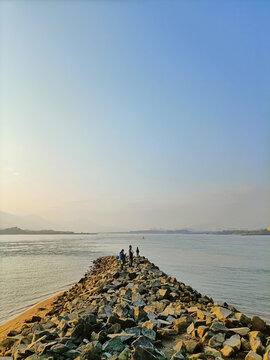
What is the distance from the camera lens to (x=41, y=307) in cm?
1216

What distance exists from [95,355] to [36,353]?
1225 millimetres

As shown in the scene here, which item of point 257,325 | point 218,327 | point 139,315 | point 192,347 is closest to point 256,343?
point 218,327

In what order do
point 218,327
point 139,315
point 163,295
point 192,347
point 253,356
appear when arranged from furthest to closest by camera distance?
point 163,295 < point 139,315 < point 218,327 < point 192,347 < point 253,356

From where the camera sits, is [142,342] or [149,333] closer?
[142,342]

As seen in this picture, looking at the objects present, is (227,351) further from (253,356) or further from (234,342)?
(253,356)

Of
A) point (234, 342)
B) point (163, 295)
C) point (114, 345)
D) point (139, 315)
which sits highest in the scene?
point (234, 342)

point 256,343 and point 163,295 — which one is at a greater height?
point 256,343

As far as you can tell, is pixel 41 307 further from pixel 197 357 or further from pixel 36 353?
pixel 197 357

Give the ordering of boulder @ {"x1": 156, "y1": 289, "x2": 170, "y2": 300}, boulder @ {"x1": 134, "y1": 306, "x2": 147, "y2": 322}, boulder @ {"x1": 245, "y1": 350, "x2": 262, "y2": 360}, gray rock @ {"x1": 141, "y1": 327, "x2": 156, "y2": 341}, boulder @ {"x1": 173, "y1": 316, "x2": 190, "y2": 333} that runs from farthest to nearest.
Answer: boulder @ {"x1": 156, "y1": 289, "x2": 170, "y2": 300}
boulder @ {"x1": 134, "y1": 306, "x2": 147, "y2": 322}
boulder @ {"x1": 173, "y1": 316, "x2": 190, "y2": 333}
gray rock @ {"x1": 141, "y1": 327, "x2": 156, "y2": 341}
boulder @ {"x1": 245, "y1": 350, "x2": 262, "y2": 360}

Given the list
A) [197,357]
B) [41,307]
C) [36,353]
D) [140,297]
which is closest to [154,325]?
[197,357]

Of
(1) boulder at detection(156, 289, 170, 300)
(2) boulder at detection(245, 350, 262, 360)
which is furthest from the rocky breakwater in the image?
(1) boulder at detection(156, 289, 170, 300)

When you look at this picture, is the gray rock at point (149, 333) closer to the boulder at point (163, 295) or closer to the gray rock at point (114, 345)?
the gray rock at point (114, 345)

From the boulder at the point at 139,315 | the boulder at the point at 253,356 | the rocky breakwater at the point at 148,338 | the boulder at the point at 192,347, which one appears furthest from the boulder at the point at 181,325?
the boulder at the point at 253,356

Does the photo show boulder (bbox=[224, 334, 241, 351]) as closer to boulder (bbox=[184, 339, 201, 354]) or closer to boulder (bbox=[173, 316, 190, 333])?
boulder (bbox=[184, 339, 201, 354])
